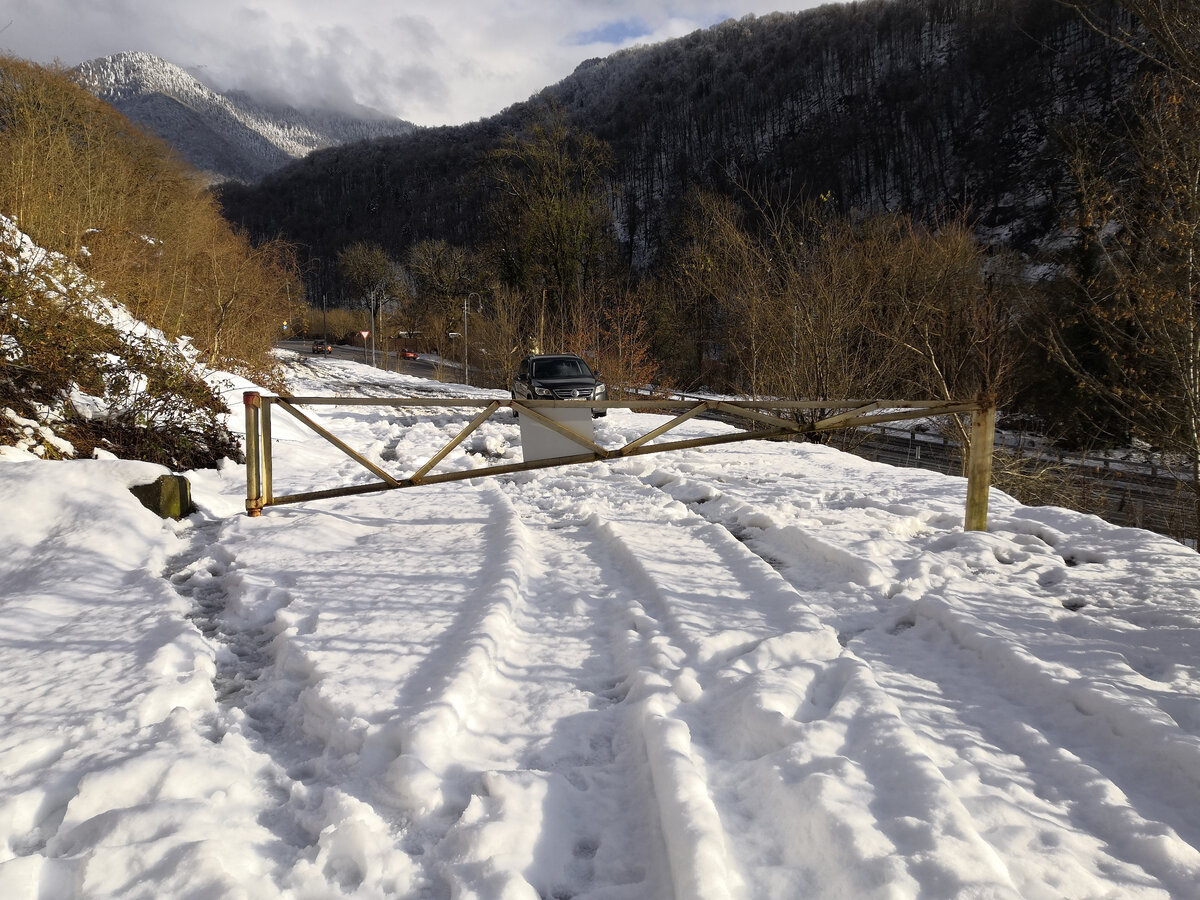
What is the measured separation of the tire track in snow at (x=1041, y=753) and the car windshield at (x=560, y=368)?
13858mm

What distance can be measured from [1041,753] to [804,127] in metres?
126

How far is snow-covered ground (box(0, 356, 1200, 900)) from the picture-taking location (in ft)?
7.32

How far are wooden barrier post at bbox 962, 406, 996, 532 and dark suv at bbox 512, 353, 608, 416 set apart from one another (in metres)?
10.4

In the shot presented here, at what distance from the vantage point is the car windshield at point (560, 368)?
17438 mm

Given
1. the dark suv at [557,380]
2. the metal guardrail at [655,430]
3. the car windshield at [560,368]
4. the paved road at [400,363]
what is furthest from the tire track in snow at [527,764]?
the paved road at [400,363]

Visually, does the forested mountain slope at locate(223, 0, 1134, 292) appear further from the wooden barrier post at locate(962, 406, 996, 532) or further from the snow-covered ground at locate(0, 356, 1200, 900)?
the snow-covered ground at locate(0, 356, 1200, 900)

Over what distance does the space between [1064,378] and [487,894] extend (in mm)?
28362

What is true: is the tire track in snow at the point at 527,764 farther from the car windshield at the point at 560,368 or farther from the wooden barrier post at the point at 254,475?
the car windshield at the point at 560,368

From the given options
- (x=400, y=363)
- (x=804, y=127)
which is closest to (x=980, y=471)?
(x=400, y=363)

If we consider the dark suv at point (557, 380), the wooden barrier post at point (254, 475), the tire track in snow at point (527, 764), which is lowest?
the tire track in snow at point (527, 764)

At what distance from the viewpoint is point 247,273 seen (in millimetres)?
24922

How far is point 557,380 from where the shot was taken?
1700cm

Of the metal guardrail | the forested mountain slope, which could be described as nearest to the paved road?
the forested mountain slope

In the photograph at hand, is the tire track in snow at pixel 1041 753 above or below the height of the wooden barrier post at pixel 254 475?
below
